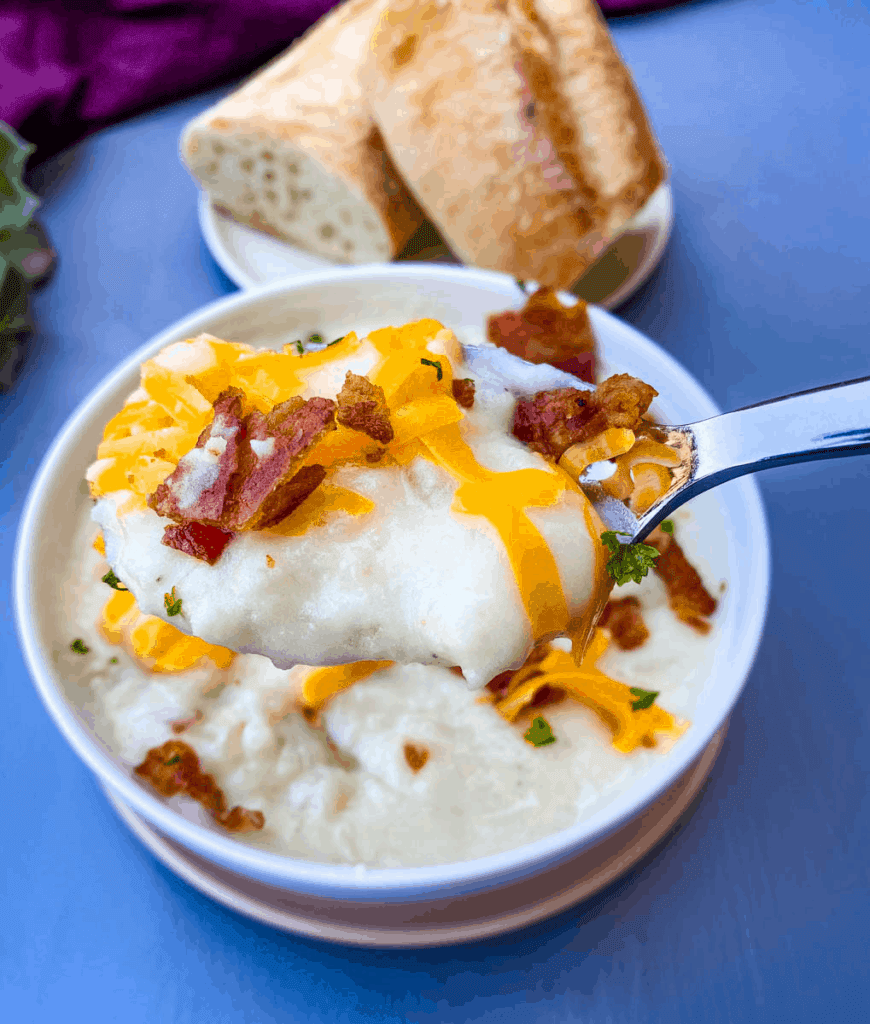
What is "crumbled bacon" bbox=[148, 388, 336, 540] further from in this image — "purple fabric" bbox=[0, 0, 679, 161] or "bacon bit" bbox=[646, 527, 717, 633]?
"purple fabric" bbox=[0, 0, 679, 161]

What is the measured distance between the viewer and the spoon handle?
1337 mm

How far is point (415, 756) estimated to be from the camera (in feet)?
5.76

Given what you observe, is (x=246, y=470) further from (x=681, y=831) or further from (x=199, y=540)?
(x=681, y=831)

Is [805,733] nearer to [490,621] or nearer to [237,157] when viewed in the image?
[490,621]

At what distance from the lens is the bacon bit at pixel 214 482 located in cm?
127

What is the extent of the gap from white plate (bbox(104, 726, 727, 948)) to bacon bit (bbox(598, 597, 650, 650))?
354 mm

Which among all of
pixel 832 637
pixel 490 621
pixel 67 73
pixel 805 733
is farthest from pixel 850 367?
pixel 67 73

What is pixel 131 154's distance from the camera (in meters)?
3.39

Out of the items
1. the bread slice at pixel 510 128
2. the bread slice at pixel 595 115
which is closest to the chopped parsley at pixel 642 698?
the bread slice at pixel 510 128

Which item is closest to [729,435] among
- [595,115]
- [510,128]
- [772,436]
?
[772,436]

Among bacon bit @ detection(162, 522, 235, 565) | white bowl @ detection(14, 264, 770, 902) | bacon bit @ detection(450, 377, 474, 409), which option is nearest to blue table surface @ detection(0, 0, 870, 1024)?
white bowl @ detection(14, 264, 770, 902)

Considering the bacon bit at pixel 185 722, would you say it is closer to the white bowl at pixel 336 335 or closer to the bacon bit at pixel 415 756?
the white bowl at pixel 336 335

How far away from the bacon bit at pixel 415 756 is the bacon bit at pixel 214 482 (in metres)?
0.70

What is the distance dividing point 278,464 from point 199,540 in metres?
0.21
